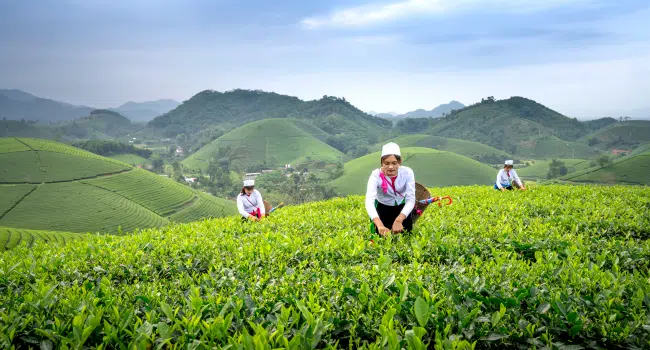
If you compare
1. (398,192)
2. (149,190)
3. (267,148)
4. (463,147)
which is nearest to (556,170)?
(463,147)

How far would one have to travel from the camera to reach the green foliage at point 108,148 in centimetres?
13200

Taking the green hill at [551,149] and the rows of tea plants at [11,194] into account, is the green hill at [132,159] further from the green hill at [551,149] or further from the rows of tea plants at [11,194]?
the green hill at [551,149]

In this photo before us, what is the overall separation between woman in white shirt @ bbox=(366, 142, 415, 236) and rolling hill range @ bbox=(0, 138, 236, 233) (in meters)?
50.8

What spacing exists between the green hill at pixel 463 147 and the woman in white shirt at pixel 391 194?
15730 centimetres

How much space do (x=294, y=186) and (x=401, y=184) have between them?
8416cm

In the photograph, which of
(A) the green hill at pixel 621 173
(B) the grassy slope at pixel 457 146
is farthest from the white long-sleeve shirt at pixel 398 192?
(B) the grassy slope at pixel 457 146

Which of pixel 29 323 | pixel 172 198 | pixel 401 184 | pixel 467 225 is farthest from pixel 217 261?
pixel 172 198

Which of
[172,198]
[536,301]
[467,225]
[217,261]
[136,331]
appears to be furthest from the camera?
[172,198]

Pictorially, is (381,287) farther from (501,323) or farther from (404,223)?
(404,223)

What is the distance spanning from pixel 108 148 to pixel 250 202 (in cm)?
15330

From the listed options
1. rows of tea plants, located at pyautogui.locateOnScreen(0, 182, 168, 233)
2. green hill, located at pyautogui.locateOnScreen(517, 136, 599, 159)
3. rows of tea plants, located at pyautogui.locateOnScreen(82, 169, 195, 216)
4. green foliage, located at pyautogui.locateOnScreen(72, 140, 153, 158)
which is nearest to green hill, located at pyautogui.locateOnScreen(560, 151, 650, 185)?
green hill, located at pyautogui.locateOnScreen(517, 136, 599, 159)

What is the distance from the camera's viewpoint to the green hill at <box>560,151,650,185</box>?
81062mm

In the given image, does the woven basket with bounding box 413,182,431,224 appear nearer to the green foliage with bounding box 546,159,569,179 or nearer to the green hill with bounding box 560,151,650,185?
the green hill with bounding box 560,151,650,185

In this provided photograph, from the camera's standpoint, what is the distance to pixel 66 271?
4355 millimetres
